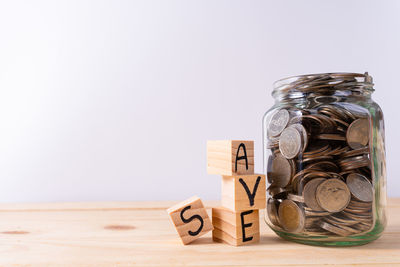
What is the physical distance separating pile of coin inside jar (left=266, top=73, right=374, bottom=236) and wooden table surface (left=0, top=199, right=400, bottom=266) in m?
0.06

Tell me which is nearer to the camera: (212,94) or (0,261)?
(0,261)

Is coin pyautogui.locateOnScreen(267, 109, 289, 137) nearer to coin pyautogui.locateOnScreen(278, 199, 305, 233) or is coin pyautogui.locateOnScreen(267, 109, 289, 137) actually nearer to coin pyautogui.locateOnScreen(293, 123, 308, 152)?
coin pyautogui.locateOnScreen(293, 123, 308, 152)

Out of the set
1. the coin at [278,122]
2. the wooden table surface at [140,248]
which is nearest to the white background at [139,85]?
the wooden table surface at [140,248]

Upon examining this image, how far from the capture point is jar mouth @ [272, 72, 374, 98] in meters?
0.59

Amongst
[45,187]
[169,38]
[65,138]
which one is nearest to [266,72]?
[169,38]

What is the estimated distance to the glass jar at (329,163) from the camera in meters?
0.57

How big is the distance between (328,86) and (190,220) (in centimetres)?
41

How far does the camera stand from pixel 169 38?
4.05 feet

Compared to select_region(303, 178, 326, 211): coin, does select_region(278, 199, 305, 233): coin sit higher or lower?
lower

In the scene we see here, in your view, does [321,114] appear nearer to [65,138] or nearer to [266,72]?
[266,72]

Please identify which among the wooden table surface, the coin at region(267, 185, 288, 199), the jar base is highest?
the coin at region(267, 185, 288, 199)

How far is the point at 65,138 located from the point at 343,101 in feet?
3.54

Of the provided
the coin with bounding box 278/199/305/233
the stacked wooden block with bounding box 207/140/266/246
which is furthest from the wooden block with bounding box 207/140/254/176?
the coin with bounding box 278/199/305/233

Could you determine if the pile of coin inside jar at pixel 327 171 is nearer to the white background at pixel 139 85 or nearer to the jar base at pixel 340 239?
the jar base at pixel 340 239
